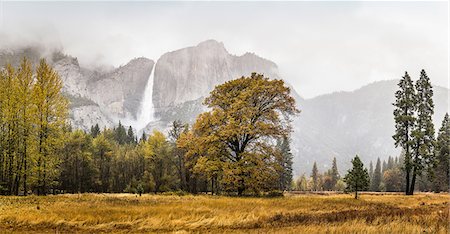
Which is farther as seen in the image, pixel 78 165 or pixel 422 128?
pixel 78 165

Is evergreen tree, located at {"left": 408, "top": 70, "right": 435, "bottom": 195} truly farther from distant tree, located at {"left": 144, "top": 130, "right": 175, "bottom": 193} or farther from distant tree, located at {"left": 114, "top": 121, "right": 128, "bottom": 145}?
distant tree, located at {"left": 114, "top": 121, "right": 128, "bottom": 145}

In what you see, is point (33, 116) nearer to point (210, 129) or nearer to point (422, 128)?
point (210, 129)

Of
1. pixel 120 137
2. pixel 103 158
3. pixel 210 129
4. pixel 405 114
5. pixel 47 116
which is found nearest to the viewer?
pixel 47 116

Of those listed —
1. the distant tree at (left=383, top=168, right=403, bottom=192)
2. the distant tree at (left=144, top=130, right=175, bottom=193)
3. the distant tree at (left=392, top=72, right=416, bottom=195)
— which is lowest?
the distant tree at (left=383, top=168, right=403, bottom=192)

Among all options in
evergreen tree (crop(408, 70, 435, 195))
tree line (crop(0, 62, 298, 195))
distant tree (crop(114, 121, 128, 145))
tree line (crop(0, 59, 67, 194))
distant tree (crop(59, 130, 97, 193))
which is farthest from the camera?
distant tree (crop(114, 121, 128, 145))

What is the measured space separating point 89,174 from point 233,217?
71.1m

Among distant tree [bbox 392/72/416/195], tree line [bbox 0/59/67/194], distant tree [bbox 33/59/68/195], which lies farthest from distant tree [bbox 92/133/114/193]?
distant tree [bbox 392/72/416/195]

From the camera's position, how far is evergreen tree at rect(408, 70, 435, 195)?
39969mm

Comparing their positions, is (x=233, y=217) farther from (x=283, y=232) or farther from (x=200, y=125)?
(x=200, y=125)

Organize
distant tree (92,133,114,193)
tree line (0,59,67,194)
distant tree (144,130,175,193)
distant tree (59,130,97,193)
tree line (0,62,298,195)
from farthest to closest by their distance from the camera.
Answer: distant tree (92,133,114,193), distant tree (144,130,175,193), distant tree (59,130,97,193), tree line (0,62,298,195), tree line (0,59,67,194)

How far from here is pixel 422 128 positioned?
40.7 m

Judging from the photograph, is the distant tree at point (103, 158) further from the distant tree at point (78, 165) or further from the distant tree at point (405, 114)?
the distant tree at point (405, 114)

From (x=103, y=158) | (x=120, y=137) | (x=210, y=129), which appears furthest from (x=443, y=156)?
(x=120, y=137)

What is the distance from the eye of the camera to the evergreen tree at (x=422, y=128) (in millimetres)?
39969
